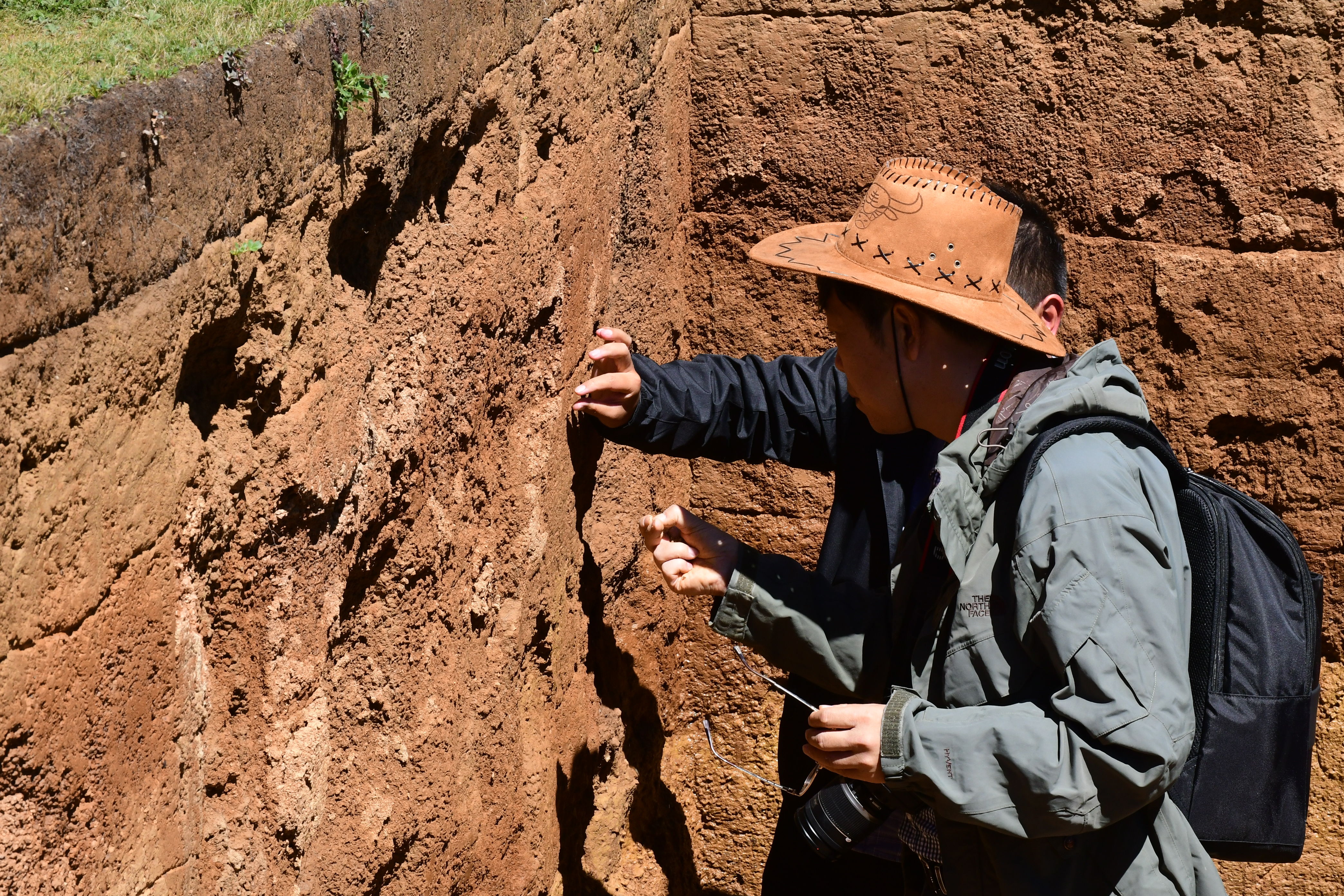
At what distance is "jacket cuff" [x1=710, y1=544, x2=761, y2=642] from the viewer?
228 cm

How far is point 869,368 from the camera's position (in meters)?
2.01

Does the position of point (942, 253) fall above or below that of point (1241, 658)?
above

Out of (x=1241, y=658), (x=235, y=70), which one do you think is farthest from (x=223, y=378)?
(x=1241, y=658)

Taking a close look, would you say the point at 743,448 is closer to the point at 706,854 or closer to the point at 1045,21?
the point at 1045,21

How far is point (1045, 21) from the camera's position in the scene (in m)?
3.09

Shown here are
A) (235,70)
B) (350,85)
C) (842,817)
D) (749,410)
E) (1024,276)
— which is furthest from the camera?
(749,410)

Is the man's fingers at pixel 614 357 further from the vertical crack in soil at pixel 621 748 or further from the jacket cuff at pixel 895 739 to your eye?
the jacket cuff at pixel 895 739

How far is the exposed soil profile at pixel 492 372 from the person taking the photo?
126 cm

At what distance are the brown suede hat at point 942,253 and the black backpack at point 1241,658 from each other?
23cm

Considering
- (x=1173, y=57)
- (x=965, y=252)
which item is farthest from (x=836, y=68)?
(x=965, y=252)

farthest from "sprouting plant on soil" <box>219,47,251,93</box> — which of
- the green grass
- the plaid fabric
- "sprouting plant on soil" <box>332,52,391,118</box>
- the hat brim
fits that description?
the plaid fabric

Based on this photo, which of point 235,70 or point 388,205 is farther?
point 388,205

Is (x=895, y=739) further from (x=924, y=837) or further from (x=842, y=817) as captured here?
(x=842, y=817)

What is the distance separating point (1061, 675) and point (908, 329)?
0.60m
